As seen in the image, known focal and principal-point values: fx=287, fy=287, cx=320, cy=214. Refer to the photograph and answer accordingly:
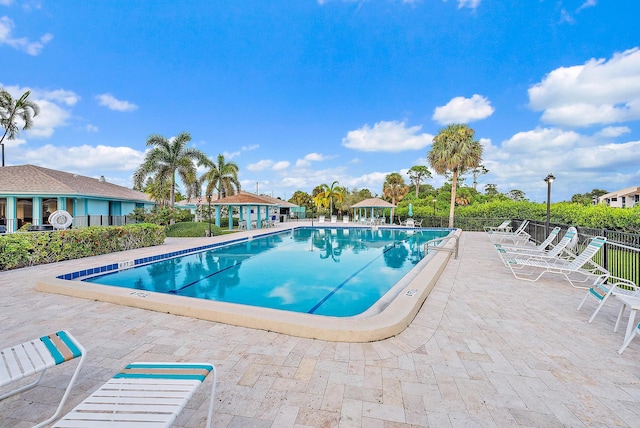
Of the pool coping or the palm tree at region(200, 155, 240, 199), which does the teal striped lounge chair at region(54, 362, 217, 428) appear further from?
the palm tree at region(200, 155, 240, 199)

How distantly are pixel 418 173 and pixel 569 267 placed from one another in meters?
39.9

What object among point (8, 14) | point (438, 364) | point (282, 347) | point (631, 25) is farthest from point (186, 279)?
point (631, 25)

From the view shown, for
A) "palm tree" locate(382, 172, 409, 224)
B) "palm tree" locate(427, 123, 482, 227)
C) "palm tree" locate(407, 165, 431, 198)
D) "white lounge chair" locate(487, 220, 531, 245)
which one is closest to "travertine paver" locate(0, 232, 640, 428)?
"white lounge chair" locate(487, 220, 531, 245)

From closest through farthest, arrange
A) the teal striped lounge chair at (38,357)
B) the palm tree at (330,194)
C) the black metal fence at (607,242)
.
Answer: the teal striped lounge chair at (38,357)
the black metal fence at (607,242)
the palm tree at (330,194)

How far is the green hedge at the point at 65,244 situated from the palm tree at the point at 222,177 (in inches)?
609

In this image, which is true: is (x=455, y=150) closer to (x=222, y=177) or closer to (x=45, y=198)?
(x=222, y=177)

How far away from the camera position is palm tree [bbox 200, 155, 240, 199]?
1021 inches

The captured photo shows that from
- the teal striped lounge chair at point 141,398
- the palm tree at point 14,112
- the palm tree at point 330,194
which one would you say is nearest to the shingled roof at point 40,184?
the palm tree at point 14,112

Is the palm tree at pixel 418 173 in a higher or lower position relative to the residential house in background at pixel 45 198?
higher

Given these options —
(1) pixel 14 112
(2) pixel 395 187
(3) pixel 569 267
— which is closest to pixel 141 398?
(3) pixel 569 267

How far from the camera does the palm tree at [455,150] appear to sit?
20781 mm

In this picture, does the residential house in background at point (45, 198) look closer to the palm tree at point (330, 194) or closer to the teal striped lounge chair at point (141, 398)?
the teal striped lounge chair at point (141, 398)

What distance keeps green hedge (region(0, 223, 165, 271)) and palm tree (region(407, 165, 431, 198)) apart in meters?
38.6

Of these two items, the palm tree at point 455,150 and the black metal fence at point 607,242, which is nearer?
the black metal fence at point 607,242
